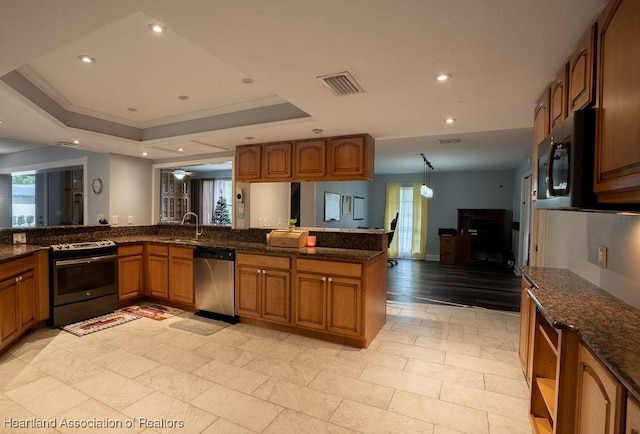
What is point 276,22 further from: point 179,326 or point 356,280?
point 179,326

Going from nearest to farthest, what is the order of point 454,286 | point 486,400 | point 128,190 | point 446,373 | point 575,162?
1. point 575,162
2. point 486,400
3. point 446,373
4. point 128,190
5. point 454,286

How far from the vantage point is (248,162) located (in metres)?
4.23

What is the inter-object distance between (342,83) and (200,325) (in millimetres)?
2977

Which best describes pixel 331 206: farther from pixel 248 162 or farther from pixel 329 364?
pixel 329 364

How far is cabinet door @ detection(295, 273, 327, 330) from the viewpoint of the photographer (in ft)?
10.6

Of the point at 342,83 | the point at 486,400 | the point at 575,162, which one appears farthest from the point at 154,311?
the point at 575,162

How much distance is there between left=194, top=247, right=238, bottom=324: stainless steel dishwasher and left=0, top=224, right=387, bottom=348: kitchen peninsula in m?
0.10

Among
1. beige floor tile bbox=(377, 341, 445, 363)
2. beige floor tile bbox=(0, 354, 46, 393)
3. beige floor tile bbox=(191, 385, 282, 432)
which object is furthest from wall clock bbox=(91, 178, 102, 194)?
beige floor tile bbox=(377, 341, 445, 363)

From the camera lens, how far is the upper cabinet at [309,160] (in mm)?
3619

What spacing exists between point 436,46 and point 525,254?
544 cm

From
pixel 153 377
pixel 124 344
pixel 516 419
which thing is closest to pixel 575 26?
pixel 516 419

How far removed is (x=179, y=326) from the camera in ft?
11.8

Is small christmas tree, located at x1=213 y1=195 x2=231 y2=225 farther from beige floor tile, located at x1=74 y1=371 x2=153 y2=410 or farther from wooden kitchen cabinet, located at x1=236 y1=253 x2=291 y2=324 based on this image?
beige floor tile, located at x1=74 y1=371 x2=153 y2=410

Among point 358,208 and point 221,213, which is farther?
point 358,208
